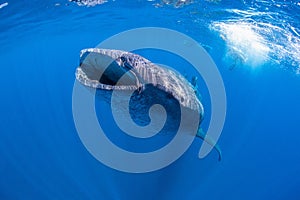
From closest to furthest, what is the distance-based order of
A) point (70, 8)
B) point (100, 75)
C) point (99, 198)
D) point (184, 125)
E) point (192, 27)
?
point (100, 75)
point (184, 125)
point (99, 198)
point (70, 8)
point (192, 27)

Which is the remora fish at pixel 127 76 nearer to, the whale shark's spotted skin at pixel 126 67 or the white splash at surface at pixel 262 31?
the whale shark's spotted skin at pixel 126 67

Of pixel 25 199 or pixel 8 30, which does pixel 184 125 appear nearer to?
pixel 25 199

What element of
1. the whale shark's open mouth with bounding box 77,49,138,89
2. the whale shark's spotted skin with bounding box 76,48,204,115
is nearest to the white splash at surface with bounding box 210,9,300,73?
the whale shark's spotted skin with bounding box 76,48,204,115

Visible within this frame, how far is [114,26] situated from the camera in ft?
71.8

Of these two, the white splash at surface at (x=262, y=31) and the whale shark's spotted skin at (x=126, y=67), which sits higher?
the whale shark's spotted skin at (x=126, y=67)

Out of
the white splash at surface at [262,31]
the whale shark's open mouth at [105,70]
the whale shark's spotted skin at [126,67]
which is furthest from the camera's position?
the white splash at surface at [262,31]

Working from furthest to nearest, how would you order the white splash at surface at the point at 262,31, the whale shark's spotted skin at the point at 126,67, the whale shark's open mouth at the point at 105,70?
1. the white splash at surface at the point at 262,31
2. the whale shark's open mouth at the point at 105,70
3. the whale shark's spotted skin at the point at 126,67

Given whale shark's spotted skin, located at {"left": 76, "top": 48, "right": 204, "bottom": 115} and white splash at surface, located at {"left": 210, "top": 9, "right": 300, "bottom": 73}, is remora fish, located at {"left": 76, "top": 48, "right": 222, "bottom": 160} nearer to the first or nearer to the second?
whale shark's spotted skin, located at {"left": 76, "top": 48, "right": 204, "bottom": 115}

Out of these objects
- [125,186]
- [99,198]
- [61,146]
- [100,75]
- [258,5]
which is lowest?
[61,146]

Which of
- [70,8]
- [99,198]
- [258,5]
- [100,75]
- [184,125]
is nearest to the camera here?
[100,75]

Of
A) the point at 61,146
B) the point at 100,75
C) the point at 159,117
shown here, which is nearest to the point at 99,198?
the point at 61,146

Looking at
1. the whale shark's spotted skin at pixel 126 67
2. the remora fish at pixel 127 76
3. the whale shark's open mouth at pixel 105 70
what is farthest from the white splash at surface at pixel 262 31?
the whale shark's open mouth at pixel 105 70

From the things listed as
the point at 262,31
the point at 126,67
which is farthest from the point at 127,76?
the point at 262,31

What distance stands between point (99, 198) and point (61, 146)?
28.0 feet
